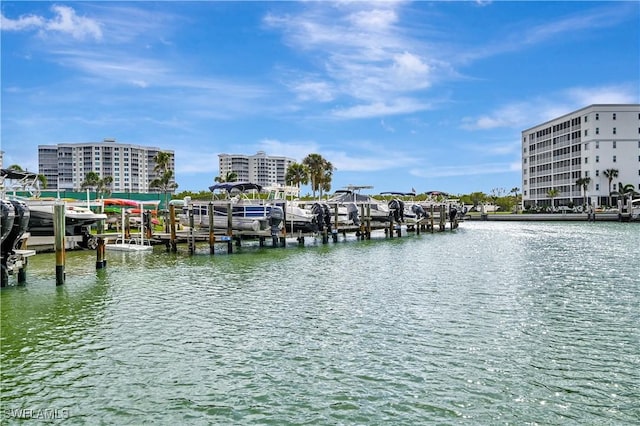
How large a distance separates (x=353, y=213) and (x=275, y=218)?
46.5ft

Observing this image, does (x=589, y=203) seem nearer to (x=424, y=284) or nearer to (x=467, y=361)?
(x=424, y=284)

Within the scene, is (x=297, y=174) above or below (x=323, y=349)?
above

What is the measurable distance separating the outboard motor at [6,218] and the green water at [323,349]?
90.6 inches

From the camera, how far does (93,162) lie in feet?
607

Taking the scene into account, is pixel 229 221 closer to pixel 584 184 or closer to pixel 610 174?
pixel 584 184

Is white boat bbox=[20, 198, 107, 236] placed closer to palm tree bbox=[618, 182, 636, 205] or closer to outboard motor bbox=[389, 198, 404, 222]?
outboard motor bbox=[389, 198, 404, 222]

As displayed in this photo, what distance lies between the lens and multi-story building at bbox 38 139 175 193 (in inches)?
7283

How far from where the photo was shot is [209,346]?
12.8 m

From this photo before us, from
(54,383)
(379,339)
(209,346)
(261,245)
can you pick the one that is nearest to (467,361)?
(379,339)

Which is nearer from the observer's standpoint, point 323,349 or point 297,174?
point 323,349

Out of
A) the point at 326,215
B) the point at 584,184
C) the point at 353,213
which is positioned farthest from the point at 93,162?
the point at 326,215

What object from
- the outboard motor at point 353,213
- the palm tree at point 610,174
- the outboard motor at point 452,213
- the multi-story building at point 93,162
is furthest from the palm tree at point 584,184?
the multi-story building at point 93,162

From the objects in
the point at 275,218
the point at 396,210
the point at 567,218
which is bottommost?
the point at 567,218

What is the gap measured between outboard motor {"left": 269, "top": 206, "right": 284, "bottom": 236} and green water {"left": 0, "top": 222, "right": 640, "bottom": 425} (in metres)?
13.1
